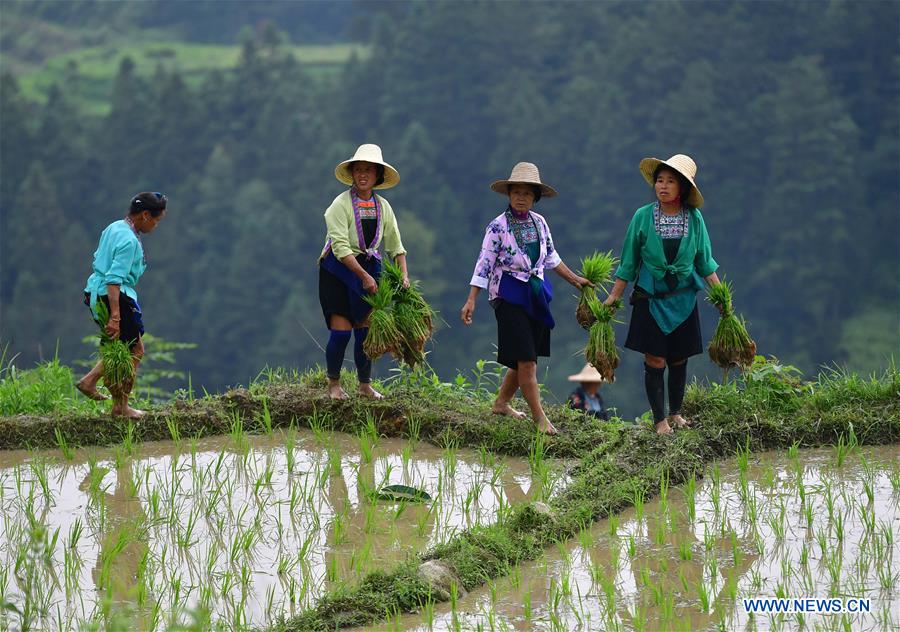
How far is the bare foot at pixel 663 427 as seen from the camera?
6.91 m

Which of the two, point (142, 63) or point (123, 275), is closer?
point (123, 275)

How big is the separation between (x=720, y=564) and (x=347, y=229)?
315cm

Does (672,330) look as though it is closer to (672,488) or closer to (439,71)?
(672,488)

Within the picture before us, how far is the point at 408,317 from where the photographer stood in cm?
735

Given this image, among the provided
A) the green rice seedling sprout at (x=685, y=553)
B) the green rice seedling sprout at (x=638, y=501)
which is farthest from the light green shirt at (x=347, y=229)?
the green rice seedling sprout at (x=685, y=553)

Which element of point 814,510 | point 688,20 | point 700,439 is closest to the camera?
point 814,510

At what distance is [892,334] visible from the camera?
51.7m

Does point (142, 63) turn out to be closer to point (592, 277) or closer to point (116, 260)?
point (116, 260)

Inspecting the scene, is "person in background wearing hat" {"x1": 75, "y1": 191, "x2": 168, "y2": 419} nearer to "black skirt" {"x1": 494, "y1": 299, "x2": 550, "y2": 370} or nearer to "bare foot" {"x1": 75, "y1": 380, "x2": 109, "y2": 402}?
"bare foot" {"x1": 75, "y1": 380, "x2": 109, "y2": 402}

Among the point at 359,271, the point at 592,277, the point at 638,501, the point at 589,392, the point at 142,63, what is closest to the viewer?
the point at 638,501

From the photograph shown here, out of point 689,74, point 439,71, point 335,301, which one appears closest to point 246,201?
point 439,71

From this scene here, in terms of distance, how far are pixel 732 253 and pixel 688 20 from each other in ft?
43.9

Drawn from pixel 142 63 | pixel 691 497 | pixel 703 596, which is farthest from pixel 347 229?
pixel 142 63

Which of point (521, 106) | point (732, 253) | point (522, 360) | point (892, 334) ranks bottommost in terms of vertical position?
point (522, 360)
